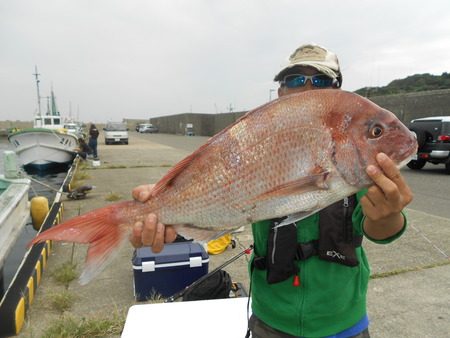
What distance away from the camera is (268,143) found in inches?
62.1

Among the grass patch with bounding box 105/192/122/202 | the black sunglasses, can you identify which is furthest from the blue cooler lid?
the grass patch with bounding box 105/192/122/202

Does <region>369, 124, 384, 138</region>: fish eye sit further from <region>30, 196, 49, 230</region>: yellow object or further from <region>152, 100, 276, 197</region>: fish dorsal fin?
<region>30, 196, 49, 230</region>: yellow object

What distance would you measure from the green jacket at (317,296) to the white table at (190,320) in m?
0.92

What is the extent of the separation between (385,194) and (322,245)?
51 cm

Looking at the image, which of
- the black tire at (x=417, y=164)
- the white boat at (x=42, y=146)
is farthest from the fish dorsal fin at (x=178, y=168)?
the white boat at (x=42, y=146)

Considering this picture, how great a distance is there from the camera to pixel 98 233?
1.67 metres

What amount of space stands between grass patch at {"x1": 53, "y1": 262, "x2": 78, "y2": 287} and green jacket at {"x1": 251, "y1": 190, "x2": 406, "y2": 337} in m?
3.31

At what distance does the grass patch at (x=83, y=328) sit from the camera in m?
3.21

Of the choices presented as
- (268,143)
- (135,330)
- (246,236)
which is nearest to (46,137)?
(246,236)

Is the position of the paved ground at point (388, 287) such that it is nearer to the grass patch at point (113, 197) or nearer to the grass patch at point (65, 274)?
the grass patch at point (65, 274)

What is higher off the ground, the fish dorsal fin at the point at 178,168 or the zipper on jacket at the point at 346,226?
the fish dorsal fin at the point at 178,168

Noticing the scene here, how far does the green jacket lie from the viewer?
189 cm

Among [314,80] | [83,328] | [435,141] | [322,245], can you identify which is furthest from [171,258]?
[435,141]

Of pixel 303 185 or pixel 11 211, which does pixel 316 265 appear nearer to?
pixel 303 185
